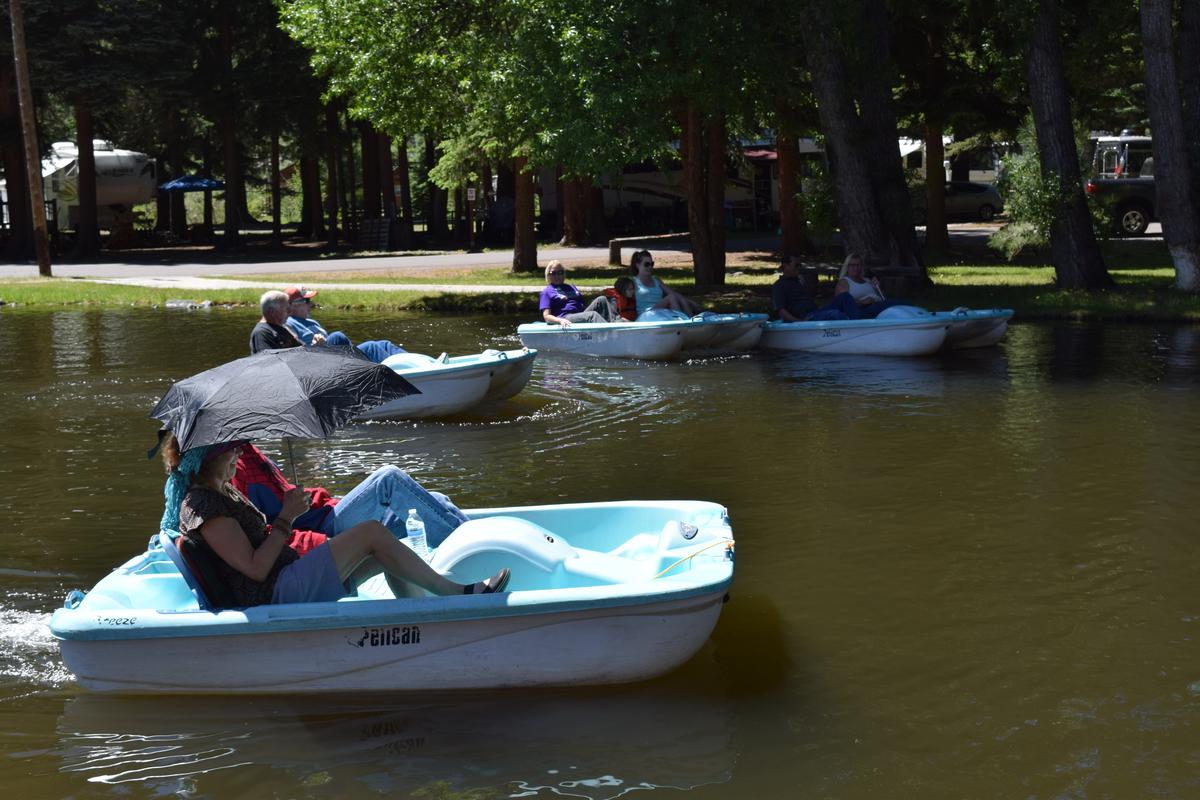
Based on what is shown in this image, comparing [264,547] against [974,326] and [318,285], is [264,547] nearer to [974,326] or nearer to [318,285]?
[974,326]

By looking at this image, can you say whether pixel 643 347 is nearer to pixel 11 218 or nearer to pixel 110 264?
pixel 110 264

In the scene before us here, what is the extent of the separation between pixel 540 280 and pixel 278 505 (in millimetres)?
22142

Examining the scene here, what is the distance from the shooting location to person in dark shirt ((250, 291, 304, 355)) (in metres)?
11.6

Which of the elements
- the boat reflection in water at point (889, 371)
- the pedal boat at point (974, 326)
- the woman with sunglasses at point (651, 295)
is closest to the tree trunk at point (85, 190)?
the woman with sunglasses at point (651, 295)

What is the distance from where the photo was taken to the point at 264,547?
21.2ft

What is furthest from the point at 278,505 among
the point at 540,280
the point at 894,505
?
the point at 540,280

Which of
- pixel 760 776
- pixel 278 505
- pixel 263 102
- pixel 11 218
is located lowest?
pixel 760 776

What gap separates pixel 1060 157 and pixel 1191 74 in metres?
3.05

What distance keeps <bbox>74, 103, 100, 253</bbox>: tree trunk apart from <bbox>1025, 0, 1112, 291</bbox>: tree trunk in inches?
1115

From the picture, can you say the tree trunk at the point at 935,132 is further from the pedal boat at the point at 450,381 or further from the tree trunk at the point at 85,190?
the tree trunk at the point at 85,190

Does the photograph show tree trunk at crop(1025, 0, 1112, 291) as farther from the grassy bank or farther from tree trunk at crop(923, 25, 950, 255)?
tree trunk at crop(923, 25, 950, 255)

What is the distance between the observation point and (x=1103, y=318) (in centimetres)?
2083

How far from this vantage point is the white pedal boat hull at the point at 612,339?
18.0 metres

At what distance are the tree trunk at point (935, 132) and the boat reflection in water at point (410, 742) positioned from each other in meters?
23.7
